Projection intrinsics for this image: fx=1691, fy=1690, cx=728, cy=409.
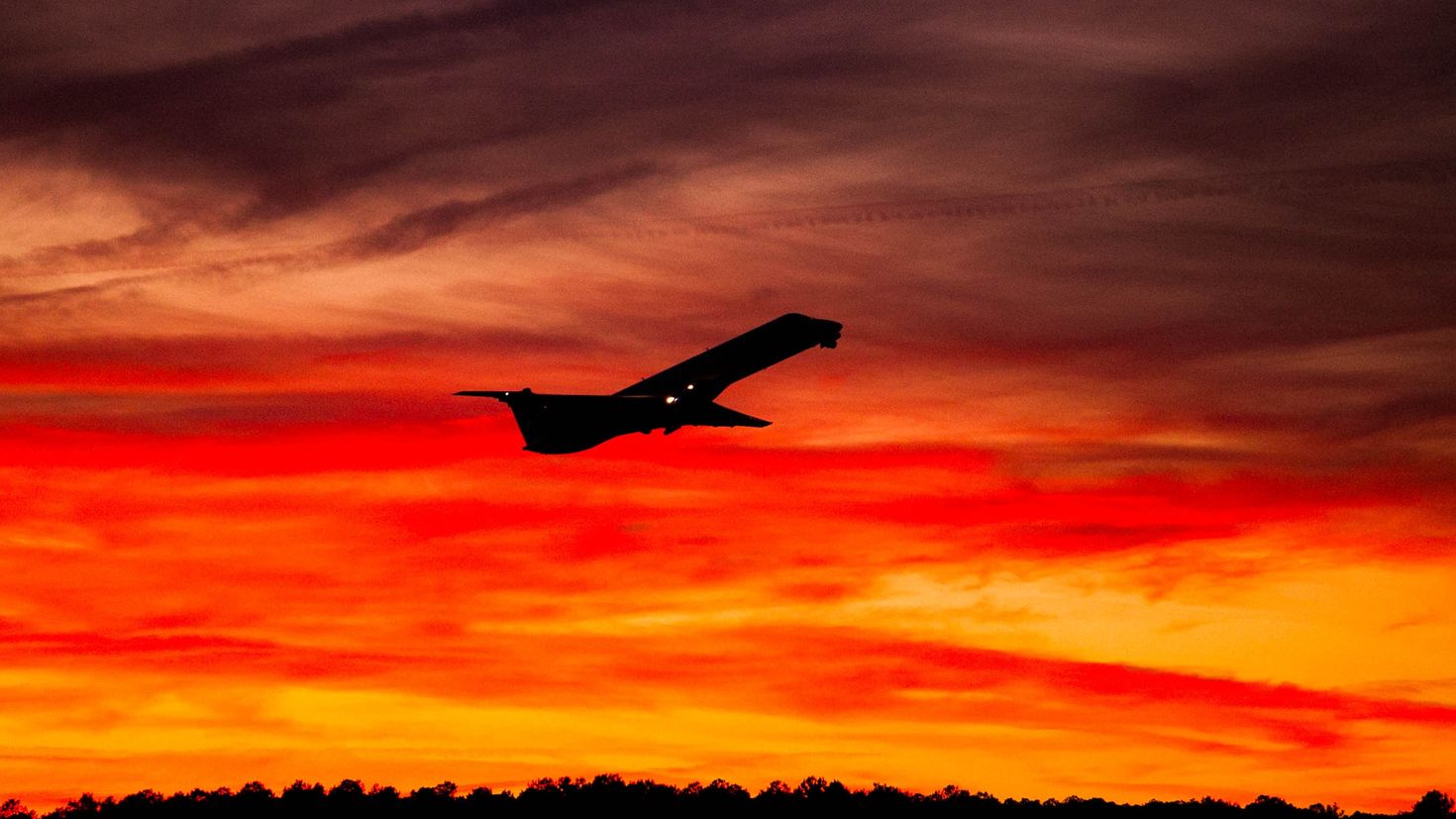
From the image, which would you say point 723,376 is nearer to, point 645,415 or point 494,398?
point 645,415

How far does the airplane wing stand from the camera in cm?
16275

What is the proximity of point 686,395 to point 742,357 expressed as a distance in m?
7.92

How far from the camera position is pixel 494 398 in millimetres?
174875

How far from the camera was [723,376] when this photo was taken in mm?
164375

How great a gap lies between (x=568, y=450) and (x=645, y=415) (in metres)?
10.8

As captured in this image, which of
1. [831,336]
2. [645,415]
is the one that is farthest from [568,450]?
[831,336]

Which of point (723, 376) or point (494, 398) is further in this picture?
point (494, 398)

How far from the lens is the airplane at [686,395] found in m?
160

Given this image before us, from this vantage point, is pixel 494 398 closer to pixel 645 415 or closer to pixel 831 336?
pixel 645 415

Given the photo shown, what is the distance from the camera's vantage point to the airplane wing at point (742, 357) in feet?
534

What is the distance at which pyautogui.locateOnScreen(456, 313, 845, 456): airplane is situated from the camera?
159875 millimetres

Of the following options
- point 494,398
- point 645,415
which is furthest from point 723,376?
point 494,398

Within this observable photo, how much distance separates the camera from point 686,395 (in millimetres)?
160250

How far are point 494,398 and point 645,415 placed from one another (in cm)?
2085
